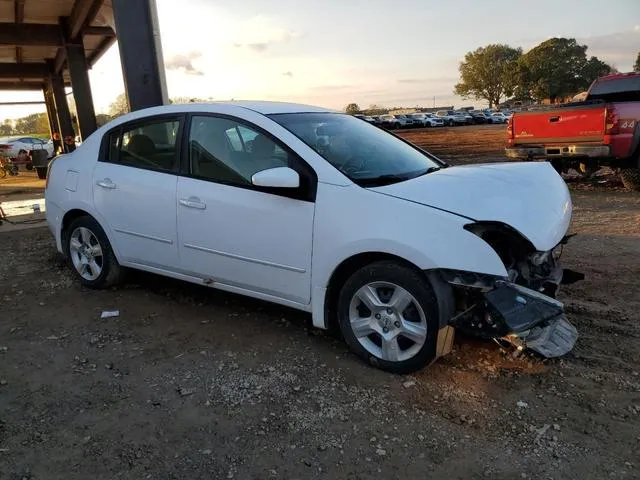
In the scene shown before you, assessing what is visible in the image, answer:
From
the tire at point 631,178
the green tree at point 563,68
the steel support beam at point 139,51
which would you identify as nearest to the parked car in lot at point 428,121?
the green tree at point 563,68

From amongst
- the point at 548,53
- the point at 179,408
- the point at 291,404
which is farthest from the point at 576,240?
the point at 548,53

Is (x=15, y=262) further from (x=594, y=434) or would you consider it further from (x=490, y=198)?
(x=594, y=434)

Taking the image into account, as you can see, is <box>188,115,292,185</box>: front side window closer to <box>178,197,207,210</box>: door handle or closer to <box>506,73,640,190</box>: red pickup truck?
<box>178,197,207,210</box>: door handle

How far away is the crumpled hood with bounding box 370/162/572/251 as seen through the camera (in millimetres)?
3131

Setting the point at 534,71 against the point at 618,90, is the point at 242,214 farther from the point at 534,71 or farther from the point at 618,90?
the point at 534,71

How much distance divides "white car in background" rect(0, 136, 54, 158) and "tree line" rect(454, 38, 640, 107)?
75918 mm

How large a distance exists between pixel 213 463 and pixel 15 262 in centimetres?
484

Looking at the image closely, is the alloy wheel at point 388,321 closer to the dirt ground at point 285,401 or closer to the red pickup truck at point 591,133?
the dirt ground at point 285,401

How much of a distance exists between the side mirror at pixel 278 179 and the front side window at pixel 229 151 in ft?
0.60

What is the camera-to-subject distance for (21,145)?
27.8 m

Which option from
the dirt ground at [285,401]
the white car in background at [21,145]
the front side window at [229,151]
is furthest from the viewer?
the white car in background at [21,145]

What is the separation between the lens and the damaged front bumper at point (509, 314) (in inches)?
116

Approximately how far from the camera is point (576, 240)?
6.16 metres

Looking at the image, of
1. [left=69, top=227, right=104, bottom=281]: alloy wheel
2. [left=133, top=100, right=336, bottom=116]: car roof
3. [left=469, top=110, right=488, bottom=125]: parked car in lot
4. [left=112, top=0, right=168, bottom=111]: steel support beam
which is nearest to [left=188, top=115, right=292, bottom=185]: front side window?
[left=133, top=100, right=336, bottom=116]: car roof
